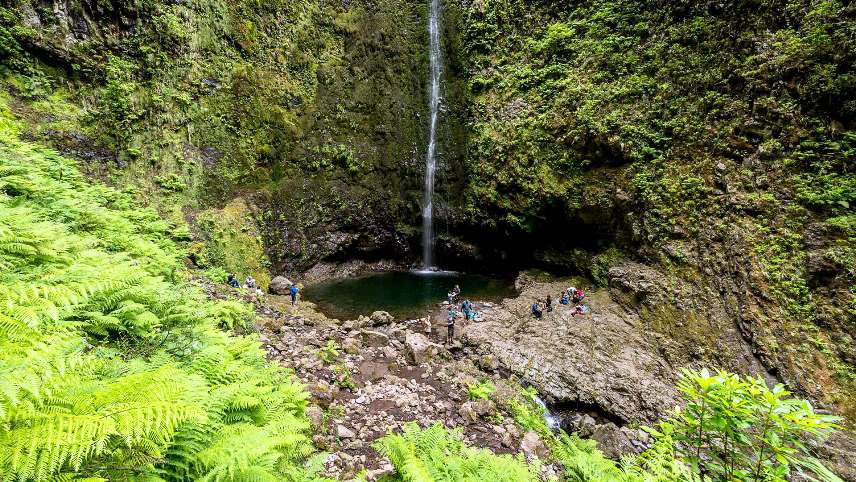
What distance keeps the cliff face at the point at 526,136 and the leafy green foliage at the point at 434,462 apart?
9433 mm

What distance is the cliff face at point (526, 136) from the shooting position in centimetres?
1073

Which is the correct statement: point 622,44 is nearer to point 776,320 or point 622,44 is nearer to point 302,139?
point 776,320

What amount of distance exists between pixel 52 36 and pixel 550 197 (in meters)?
19.8

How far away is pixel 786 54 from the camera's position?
38.1 ft

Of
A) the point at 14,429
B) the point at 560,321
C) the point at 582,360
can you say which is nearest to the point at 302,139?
the point at 560,321

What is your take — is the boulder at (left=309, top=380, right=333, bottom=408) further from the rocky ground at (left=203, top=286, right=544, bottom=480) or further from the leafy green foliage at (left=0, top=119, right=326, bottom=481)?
the leafy green foliage at (left=0, top=119, right=326, bottom=481)

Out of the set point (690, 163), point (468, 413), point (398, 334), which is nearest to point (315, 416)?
point (468, 413)

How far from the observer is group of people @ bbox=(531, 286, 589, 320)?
44.2 ft

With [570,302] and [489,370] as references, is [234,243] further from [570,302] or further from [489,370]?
[570,302]

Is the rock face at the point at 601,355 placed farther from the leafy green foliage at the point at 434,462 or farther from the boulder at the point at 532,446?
the leafy green foliage at the point at 434,462

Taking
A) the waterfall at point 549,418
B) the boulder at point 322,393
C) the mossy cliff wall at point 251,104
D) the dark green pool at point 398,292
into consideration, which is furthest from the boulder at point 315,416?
the mossy cliff wall at point 251,104

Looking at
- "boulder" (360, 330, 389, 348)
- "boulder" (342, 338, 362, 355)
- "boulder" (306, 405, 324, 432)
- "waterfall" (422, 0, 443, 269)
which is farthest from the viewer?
"waterfall" (422, 0, 443, 269)

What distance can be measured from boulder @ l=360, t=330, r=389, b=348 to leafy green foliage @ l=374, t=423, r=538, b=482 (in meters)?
5.29

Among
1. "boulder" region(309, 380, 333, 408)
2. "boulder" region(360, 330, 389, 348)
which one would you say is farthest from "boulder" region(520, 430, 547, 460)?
"boulder" region(360, 330, 389, 348)
